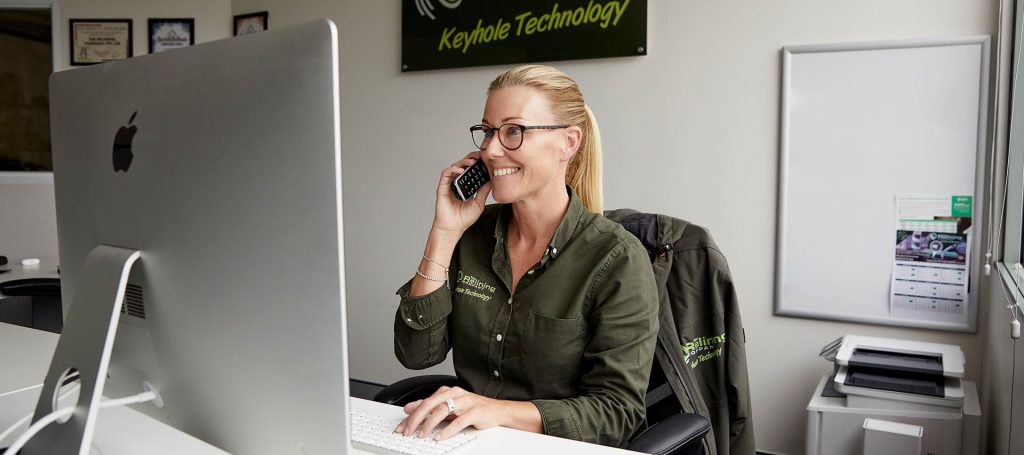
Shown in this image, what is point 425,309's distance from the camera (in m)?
1.59

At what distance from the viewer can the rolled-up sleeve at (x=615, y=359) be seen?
1.36 m

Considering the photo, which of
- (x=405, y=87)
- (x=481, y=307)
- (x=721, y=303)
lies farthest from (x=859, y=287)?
(x=405, y=87)

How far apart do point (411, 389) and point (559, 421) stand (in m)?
0.52

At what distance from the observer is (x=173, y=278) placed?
2.79 ft

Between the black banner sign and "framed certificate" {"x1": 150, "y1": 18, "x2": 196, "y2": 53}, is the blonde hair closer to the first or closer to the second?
the black banner sign

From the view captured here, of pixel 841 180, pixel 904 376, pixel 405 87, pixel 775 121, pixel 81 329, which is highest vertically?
pixel 405 87

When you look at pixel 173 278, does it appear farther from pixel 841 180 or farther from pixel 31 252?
pixel 31 252

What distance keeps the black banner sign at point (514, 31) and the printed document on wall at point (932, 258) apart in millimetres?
1216

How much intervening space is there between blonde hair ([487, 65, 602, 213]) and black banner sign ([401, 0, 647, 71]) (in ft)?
4.94

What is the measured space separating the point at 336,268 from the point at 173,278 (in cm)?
26

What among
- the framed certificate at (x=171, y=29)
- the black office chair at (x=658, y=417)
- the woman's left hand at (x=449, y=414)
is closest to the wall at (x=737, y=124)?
the black office chair at (x=658, y=417)

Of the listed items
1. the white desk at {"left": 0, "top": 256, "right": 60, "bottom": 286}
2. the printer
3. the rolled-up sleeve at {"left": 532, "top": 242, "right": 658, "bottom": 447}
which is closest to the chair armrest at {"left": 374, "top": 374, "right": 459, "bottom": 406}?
the rolled-up sleeve at {"left": 532, "top": 242, "right": 658, "bottom": 447}

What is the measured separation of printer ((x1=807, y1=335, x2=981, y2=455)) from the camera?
7.32ft

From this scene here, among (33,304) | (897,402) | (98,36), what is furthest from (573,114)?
(98,36)
